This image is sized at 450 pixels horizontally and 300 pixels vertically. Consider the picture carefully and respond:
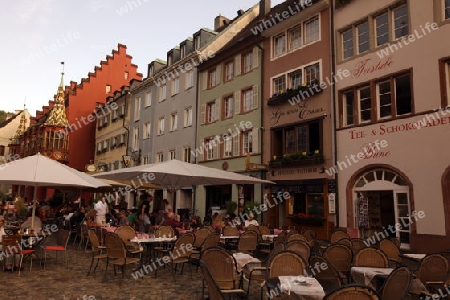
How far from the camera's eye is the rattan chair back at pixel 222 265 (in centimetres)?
584

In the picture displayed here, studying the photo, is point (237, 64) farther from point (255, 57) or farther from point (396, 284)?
point (396, 284)

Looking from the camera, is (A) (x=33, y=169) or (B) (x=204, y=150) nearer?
(A) (x=33, y=169)

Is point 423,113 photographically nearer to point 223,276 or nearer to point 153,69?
point 223,276

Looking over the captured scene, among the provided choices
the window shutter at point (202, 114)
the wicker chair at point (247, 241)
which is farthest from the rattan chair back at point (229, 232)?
the window shutter at point (202, 114)

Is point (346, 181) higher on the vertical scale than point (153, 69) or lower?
lower

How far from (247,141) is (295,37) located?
20.7 feet

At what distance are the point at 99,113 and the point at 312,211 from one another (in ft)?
100

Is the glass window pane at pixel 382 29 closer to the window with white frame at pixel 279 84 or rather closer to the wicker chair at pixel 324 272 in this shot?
the window with white frame at pixel 279 84

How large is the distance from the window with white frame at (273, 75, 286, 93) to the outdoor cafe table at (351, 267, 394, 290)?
14.3 metres

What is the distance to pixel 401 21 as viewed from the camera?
14383 millimetres

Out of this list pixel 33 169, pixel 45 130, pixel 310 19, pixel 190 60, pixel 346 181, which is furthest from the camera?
pixel 45 130

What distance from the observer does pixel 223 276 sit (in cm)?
589

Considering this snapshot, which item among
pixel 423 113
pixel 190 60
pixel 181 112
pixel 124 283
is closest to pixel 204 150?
pixel 181 112

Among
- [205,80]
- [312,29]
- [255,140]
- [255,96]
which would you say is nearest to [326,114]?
[312,29]
